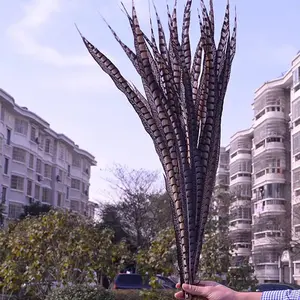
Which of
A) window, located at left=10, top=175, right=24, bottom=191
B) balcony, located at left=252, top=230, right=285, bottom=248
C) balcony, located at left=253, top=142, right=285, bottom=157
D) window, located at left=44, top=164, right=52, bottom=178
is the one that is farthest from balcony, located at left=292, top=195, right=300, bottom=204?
window, located at left=44, top=164, right=52, bottom=178

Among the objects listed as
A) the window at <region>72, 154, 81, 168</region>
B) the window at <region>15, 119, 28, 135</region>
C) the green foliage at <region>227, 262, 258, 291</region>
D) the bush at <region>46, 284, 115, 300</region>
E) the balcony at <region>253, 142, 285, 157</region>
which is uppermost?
the window at <region>72, 154, 81, 168</region>

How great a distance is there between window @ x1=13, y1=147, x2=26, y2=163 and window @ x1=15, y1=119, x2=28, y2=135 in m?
0.98

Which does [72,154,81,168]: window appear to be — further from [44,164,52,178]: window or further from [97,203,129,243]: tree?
[97,203,129,243]: tree

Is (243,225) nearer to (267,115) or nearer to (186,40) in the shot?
(267,115)

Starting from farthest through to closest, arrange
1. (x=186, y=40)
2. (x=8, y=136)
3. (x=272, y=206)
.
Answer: (x=272, y=206)
(x=8, y=136)
(x=186, y=40)

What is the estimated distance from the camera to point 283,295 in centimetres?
226

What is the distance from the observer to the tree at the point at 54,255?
34.6 ft

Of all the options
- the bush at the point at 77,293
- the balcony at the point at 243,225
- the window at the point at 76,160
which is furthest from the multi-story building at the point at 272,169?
the bush at the point at 77,293

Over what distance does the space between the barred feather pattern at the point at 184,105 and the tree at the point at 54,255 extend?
7.82m

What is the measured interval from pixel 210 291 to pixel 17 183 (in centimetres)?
3490

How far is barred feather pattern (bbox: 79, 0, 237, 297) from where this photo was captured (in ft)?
8.96

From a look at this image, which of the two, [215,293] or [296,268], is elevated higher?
[296,268]

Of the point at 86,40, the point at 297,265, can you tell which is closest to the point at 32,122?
the point at 297,265

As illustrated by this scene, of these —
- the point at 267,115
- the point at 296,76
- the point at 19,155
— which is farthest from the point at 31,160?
the point at 296,76
